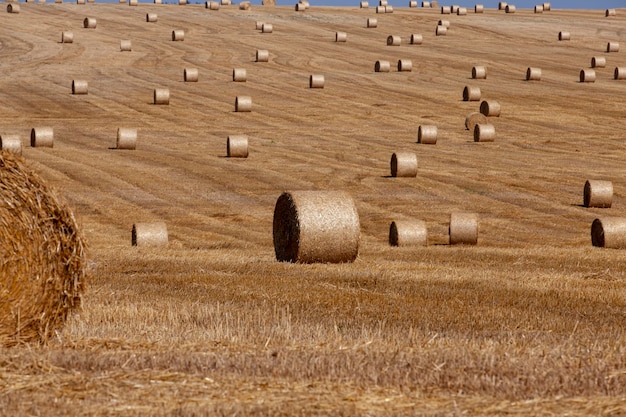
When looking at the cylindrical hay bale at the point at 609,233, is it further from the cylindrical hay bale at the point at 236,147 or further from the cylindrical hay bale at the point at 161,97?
the cylindrical hay bale at the point at 161,97

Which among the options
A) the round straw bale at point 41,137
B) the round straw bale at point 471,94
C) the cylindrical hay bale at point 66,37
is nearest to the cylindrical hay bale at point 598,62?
the round straw bale at point 471,94

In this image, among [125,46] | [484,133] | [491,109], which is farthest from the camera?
[125,46]

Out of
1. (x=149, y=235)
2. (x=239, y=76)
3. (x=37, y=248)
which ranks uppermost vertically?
(x=37, y=248)

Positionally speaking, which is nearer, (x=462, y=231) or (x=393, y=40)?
(x=462, y=231)

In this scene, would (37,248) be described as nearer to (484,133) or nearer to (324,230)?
(324,230)

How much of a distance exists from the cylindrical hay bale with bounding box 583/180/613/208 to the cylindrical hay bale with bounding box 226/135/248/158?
421 inches

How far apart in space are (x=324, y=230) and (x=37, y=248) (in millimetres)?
7662

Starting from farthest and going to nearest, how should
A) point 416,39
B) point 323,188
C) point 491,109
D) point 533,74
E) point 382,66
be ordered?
point 416,39
point 382,66
point 533,74
point 491,109
point 323,188

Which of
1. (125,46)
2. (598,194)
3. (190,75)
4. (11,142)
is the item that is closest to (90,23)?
(125,46)

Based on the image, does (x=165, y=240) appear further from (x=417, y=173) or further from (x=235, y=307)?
(x=417, y=173)

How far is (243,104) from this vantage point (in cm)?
4488

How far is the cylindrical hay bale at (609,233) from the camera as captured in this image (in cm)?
2162

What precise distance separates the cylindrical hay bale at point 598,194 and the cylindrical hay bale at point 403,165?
5.13 meters

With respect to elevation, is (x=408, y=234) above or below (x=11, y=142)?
above
